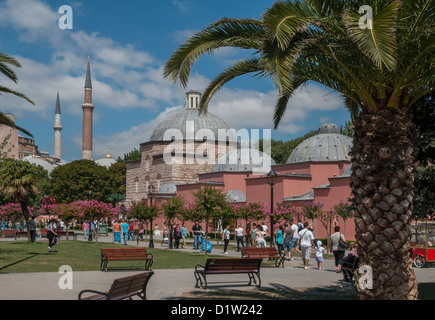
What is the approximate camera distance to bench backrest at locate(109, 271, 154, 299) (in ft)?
23.3

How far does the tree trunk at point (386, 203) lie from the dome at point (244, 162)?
43592 mm

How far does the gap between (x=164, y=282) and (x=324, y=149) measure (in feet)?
112

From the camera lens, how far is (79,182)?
2586 inches

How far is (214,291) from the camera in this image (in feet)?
35.8

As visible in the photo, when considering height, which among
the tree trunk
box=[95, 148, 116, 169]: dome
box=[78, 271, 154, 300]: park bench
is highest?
box=[95, 148, 116, 169]: dome

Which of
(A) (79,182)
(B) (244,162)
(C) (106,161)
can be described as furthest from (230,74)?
(C) (106,161)

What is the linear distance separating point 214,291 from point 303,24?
20.1ft

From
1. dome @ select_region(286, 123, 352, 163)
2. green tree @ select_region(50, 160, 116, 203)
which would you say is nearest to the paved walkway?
dome @ select_region(286, 123, 352, 163)

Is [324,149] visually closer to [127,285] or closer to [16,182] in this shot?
[16,182]

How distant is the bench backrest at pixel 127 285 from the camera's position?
7114 mm

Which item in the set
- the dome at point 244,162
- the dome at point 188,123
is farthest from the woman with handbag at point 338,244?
the dome at point 188,123

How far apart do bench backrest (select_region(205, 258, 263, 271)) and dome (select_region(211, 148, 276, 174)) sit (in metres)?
40.0

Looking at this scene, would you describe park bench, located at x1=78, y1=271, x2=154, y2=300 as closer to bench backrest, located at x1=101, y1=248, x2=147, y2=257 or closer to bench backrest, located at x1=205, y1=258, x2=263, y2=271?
bench backrest, located at x1=205, y1=258, x2=263, y2=271
